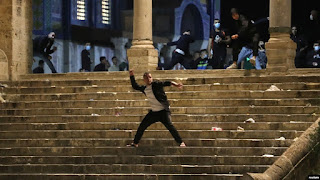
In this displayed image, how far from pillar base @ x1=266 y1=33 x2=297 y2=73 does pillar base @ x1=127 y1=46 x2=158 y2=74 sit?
9.35 feet

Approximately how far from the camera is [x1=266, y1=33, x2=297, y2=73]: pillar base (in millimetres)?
21297

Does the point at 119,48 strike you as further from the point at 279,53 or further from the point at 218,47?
the point at 279,53

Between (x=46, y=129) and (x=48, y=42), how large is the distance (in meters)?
7.28

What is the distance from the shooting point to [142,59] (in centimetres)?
2261

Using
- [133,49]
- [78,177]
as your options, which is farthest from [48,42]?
[78,177]

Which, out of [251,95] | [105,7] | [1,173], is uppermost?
[105,7]

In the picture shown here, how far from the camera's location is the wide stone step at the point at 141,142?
17.7 m

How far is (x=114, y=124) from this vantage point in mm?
19203

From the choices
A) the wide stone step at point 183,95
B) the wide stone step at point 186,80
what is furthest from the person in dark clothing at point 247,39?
the wide stone step at point 183,95

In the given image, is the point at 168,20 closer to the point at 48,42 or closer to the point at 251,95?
the point at 48,42

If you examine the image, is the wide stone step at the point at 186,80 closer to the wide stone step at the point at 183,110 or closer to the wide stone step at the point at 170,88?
the wide stone step at the point at 170,88

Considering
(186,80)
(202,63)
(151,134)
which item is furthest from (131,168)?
(202,63)

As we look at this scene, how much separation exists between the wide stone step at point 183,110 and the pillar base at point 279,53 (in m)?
2.54

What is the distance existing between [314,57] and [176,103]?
6.66 meters
